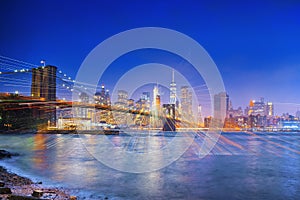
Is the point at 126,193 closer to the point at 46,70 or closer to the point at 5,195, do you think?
the point at 5,195

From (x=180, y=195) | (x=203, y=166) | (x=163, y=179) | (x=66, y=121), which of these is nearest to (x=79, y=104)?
(x=203, y=166)

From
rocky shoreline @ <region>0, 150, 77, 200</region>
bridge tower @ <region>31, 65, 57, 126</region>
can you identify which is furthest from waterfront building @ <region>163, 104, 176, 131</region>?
rocky shoreline @ <region>0, 150, 77, 200</region>

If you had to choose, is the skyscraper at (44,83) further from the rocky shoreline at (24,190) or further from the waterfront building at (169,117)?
the rocky shoreline at (24,190)

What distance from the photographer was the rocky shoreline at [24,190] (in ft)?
20.9

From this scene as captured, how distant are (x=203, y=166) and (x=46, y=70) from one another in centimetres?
4647

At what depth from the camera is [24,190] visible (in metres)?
7.99

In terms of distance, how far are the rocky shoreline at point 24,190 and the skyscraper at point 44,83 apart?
46.4 metres

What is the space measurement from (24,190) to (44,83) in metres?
51.3

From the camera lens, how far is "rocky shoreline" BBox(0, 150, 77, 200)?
637 centimetres

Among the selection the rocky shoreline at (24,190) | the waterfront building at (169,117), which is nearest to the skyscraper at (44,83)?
the waterfront building at (169,117)

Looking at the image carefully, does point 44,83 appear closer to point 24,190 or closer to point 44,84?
point 44,84

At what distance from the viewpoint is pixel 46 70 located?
54.6 m

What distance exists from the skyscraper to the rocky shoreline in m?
46.4

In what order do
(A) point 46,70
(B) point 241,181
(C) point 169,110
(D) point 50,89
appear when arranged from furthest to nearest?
1. (C) point 169,110
2. (D) point 50,89
3. (A) point 46,70
4. (B) point 241,181
